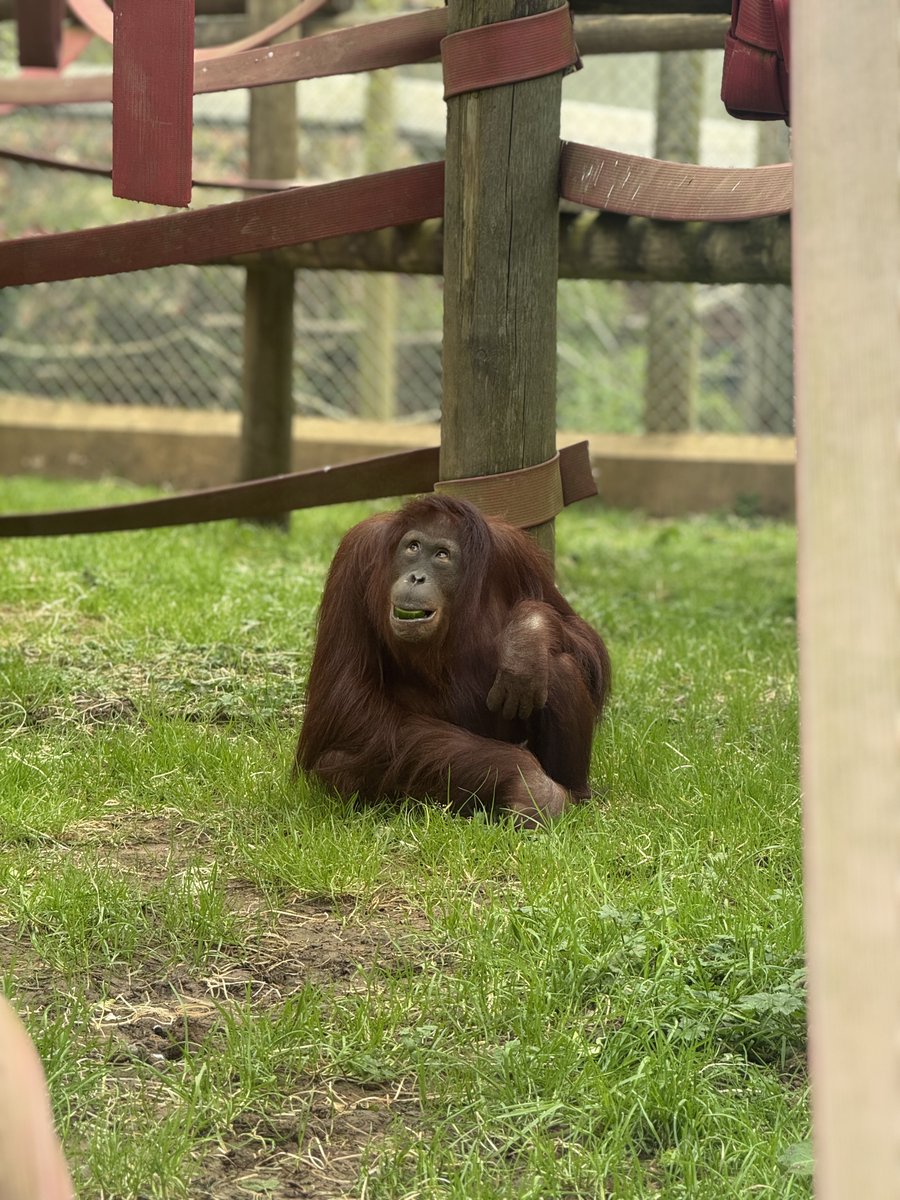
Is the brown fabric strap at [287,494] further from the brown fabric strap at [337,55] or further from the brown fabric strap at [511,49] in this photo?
the brown fabric strap at [337,55]

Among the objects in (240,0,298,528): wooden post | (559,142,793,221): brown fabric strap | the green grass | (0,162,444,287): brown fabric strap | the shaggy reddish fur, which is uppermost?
(559,142,793,221): brown fabric strap

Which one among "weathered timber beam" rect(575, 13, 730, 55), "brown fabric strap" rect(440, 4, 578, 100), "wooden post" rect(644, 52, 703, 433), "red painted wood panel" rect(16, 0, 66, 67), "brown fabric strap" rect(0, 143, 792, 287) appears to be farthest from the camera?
"wooden post" rect(644, 52, 703, 433)

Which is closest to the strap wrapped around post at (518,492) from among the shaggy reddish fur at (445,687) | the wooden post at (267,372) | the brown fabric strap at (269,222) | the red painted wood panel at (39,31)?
the shaggy reddish fur at (445,687)

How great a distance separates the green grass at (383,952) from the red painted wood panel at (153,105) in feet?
3.80

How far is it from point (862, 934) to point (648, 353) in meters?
6.54

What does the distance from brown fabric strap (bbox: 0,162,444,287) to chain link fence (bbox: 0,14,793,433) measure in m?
3.73

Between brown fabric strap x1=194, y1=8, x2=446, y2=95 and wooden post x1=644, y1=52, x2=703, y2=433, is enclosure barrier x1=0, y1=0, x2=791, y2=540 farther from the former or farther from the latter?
wooden post x1=644, y1=52, x2=703, y2=433

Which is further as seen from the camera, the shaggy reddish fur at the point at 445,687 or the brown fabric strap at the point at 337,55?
the brown fabric strap at the point at 337,55

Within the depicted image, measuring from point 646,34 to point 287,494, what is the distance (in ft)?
7.88

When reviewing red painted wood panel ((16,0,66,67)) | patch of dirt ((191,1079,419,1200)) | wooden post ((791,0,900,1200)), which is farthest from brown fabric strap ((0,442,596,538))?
wooden post ((791,0,900,1200))

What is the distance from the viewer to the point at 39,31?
5367 mm

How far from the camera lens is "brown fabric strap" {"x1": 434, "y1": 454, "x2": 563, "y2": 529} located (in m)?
3.34

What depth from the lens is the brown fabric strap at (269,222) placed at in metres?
3.41

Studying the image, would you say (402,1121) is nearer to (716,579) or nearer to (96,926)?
(96,926)
